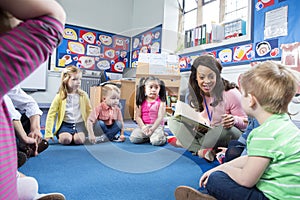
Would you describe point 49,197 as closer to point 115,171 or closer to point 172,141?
point 115,171

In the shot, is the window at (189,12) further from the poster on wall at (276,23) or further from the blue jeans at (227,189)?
the blue jeans at (227,189)

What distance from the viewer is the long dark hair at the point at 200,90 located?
1034mm

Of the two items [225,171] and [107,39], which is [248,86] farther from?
[107,39]

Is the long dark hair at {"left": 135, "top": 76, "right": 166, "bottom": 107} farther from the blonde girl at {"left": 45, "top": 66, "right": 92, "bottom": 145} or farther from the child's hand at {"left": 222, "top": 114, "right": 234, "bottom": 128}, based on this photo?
the blonde girl at {"left": 45, "top": 66, "right": 92, "bottom": 145}

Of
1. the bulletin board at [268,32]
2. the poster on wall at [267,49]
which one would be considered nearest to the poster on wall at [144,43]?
the bulletin board at [268,32]

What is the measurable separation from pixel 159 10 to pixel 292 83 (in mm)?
2364

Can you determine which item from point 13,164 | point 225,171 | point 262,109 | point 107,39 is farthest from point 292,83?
point 107,39

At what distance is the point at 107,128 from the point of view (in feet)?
4.38

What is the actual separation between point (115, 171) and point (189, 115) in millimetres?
442

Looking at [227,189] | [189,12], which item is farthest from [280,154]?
[189,12]

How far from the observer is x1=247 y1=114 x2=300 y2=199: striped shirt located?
410 millimetres

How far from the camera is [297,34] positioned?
132cm

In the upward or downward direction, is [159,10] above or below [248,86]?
above

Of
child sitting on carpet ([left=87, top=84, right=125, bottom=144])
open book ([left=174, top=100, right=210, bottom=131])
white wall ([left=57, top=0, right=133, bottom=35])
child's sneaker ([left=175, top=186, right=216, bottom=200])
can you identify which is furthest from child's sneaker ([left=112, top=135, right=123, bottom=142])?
white wall ([left=57, top=0, right=133, bottom=35])
